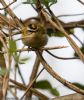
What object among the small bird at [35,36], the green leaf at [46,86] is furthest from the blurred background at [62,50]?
the small bird at [35,36]

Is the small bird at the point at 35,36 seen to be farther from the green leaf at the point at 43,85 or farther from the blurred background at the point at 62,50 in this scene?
the blurred background at the point at 62,50

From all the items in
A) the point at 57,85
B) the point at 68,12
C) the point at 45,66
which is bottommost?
the point at 57,85

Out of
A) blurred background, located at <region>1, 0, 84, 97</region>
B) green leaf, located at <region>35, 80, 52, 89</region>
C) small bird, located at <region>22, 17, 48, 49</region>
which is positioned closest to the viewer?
small bird, located at <region>22, 17, 48, 49</region>

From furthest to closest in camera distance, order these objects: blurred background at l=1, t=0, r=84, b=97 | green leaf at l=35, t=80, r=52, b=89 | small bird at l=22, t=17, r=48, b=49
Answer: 1. blurred background at l=1, t=0, r=84, b=97
2. green leaf at l=35, t=80, r=52, b=89
3. small bird at l=22, t=17, r=48, b=49

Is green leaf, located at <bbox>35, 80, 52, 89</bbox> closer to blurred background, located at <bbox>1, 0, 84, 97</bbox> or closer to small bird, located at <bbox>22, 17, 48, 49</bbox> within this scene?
blurred background, located at <bbox>1, 0, 84, 97</bbox>

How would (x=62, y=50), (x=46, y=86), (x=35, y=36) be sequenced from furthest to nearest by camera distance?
(x=62, y=50) < (x=46, y=86) < (x=35, y=36)

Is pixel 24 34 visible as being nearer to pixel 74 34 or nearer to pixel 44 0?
pixel 44 0

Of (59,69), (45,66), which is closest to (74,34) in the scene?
(59,69)

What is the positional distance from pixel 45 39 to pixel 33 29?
0.04m

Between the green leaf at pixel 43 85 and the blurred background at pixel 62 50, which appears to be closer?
the green leaf at pixel 43 85

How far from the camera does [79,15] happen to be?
113cm

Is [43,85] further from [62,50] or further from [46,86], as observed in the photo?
[62,50]

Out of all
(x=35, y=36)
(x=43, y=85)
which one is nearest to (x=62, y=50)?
(x=43, y=85)

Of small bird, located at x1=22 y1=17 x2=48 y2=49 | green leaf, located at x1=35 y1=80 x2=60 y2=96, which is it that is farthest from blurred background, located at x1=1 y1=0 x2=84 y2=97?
small bird, located at x1=22 y1=17 x2=48 y2=49
